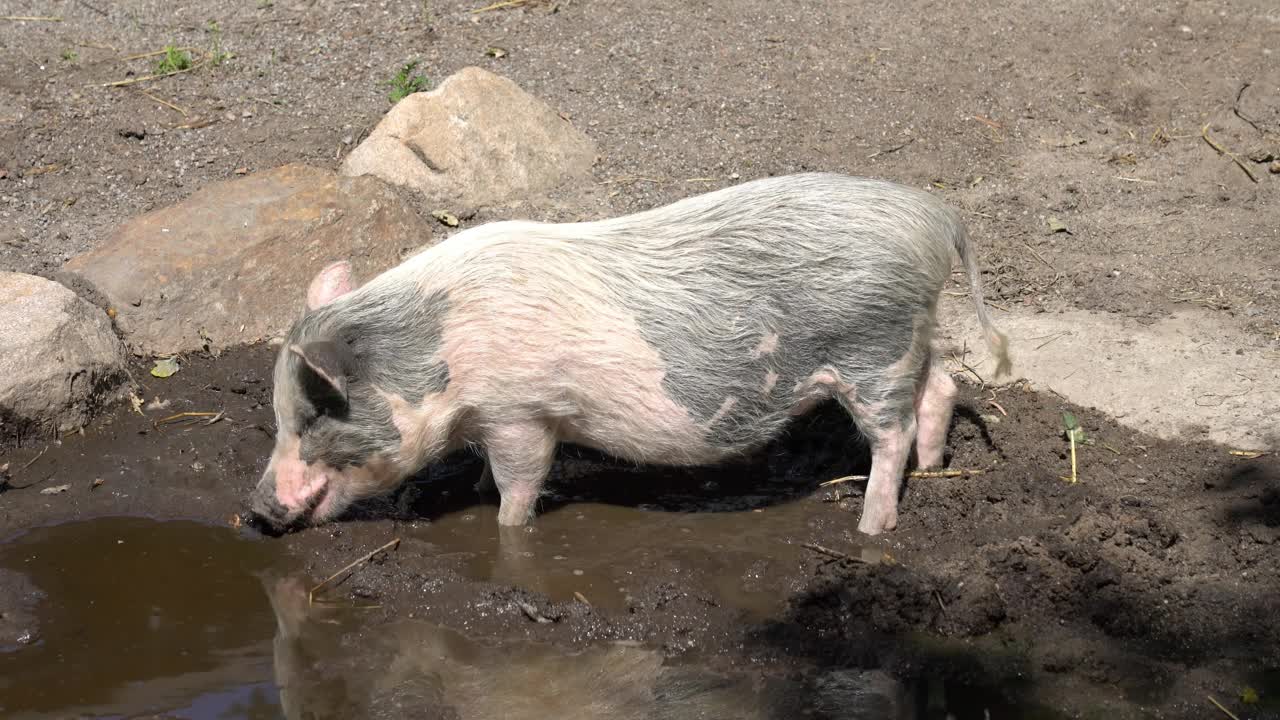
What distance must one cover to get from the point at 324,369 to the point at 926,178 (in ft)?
13.5

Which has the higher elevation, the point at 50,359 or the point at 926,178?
the point at 926,178

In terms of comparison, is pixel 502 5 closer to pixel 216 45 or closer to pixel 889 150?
pixel 216 45

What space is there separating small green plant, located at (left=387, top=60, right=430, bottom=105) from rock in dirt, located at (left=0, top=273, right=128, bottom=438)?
8.74 ft

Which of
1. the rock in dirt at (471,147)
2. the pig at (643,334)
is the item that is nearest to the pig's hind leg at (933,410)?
the pig at (643,334)

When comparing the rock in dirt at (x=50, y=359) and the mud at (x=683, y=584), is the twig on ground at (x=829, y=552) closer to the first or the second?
the mud at (x=683, y=584)

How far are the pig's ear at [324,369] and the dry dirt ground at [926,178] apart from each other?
2.21 feet

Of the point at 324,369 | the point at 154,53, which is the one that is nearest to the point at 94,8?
the point at 154,53

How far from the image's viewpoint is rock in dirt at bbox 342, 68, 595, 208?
7133 mm

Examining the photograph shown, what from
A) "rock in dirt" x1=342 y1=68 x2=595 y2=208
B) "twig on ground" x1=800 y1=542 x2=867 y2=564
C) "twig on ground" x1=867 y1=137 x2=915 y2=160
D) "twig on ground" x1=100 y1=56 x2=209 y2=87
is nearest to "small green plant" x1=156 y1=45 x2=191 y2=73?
"twig on ground" x1=100 y1=56 x2=209 y2=87

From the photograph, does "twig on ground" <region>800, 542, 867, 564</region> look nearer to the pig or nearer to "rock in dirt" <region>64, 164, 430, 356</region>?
the pig

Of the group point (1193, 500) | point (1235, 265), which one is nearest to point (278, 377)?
point (1193, 500)

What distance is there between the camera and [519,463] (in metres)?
4.87

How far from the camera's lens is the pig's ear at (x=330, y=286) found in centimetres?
489

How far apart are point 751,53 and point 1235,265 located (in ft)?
11.6
